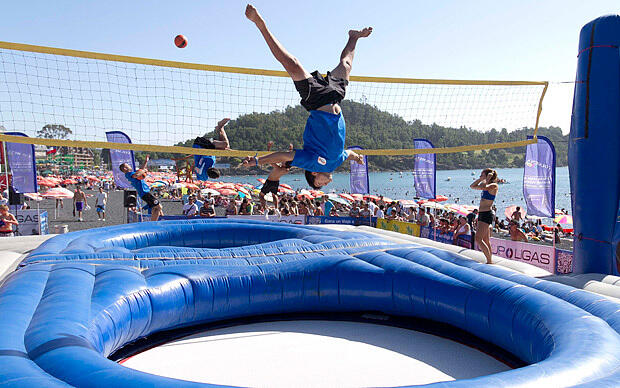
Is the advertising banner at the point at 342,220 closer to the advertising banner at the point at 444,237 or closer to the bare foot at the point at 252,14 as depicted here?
the advertising banner at the point at 444,237

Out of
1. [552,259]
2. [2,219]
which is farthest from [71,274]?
[552,259]

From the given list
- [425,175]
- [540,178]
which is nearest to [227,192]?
[425,175]

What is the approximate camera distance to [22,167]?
11289 millimetres

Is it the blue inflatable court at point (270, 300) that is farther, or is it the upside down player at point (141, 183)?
the upside down player at point (141, 183)

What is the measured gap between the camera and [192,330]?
502 cm

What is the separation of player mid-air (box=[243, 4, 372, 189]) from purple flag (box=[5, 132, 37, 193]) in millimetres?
9444

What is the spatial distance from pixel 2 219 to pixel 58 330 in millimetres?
7353

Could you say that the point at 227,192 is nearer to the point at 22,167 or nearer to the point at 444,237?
the point at 22,167

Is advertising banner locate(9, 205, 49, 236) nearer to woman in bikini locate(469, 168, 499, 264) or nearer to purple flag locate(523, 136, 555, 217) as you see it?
woman in bikini locate(469, 168, 499, 264)

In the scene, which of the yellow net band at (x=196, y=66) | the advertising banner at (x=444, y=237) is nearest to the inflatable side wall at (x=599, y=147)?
the yellow net band at (x=196, y=66)

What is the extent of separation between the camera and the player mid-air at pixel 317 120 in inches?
167

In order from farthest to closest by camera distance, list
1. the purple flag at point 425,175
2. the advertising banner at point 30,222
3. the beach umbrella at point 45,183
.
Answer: the beach umbrella at point 45,183 < the purple flag at point 425,175 < the advertising banner at point 30,222

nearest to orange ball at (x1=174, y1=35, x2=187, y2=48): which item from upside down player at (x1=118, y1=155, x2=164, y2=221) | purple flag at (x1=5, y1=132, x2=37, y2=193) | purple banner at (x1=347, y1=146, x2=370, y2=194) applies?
upside down player at (x1=118, y1=155, x2=164, y2=221)

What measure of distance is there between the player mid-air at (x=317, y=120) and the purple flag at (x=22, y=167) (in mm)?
9444
